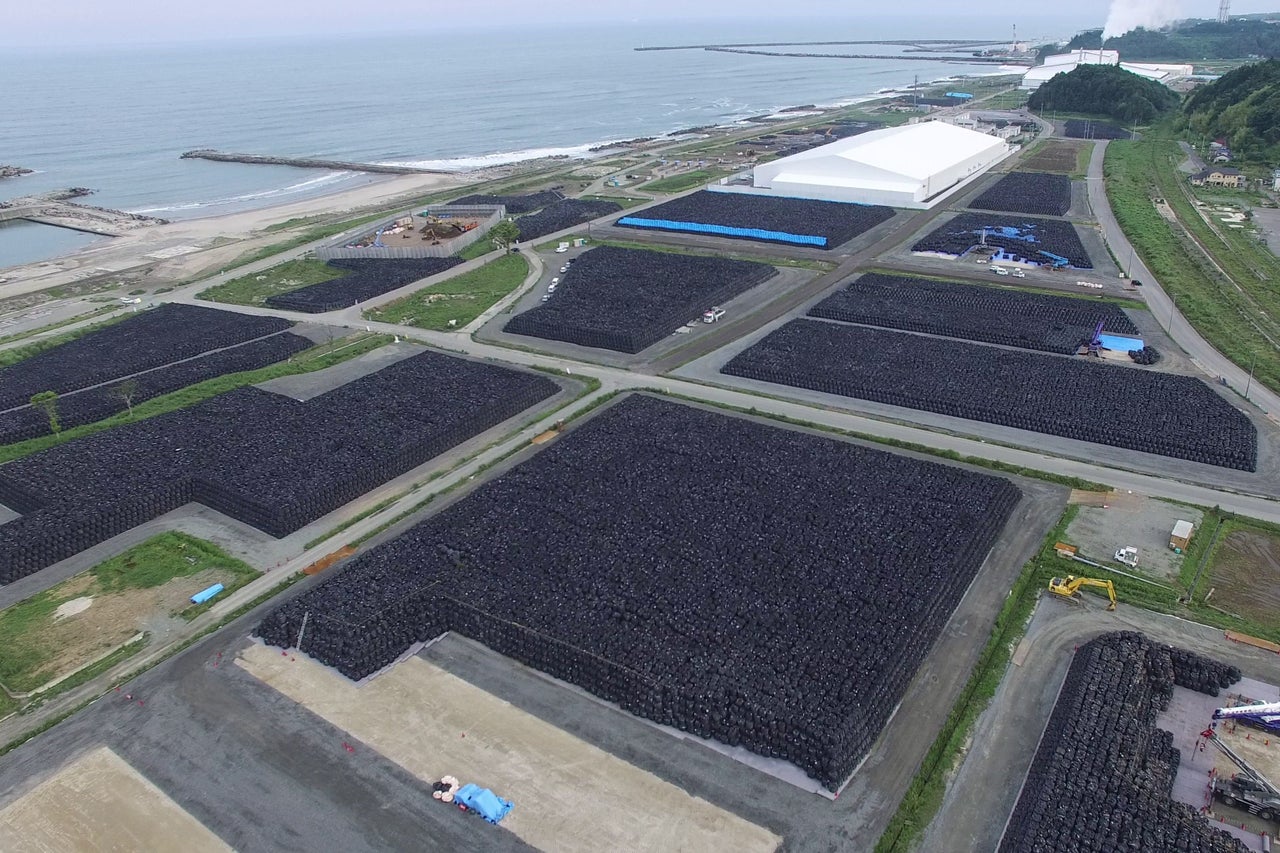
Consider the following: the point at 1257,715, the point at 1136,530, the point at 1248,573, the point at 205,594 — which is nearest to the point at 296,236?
the point at 205,594

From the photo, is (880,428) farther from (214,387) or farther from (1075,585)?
(214,387)

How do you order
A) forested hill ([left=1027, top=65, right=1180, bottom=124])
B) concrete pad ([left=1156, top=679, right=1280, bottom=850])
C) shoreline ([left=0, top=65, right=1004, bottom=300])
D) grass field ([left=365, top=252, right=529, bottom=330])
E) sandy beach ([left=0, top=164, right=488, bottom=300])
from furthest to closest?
forested hill ([left=1027, top=65, right=1180, bottom=124]) < shoreline ([left=0, top=65, right=1004, bottom=300]) < sandy beach ([left=0, top=164, right=488, bottom=300]) < grass field ([left=365, top=252, right=529, bottom=330]) < concrete pad ([left=1156, top=679, right=1280, bottom=850])

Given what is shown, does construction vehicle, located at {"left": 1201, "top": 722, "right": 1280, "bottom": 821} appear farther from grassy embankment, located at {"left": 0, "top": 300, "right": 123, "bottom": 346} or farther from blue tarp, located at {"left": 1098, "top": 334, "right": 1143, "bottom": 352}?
grassy embankment, located at {"left": 0, "top": 300, "right": 123, "bottom": 346}

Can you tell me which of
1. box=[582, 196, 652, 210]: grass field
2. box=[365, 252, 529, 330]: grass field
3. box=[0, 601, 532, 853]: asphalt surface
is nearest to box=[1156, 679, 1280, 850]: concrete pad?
box=[0, 601, 532, 853]: asphalt surface

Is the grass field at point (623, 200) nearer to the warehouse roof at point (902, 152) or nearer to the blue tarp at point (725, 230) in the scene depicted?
the blue tarp at point (725, 230)

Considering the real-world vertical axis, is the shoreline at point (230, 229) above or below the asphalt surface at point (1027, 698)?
above

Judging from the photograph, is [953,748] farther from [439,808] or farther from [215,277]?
[215,277]

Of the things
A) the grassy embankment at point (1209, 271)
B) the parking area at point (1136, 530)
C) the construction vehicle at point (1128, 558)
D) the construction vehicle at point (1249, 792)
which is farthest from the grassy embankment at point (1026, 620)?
the grassy embankment at point (1209, 271)
